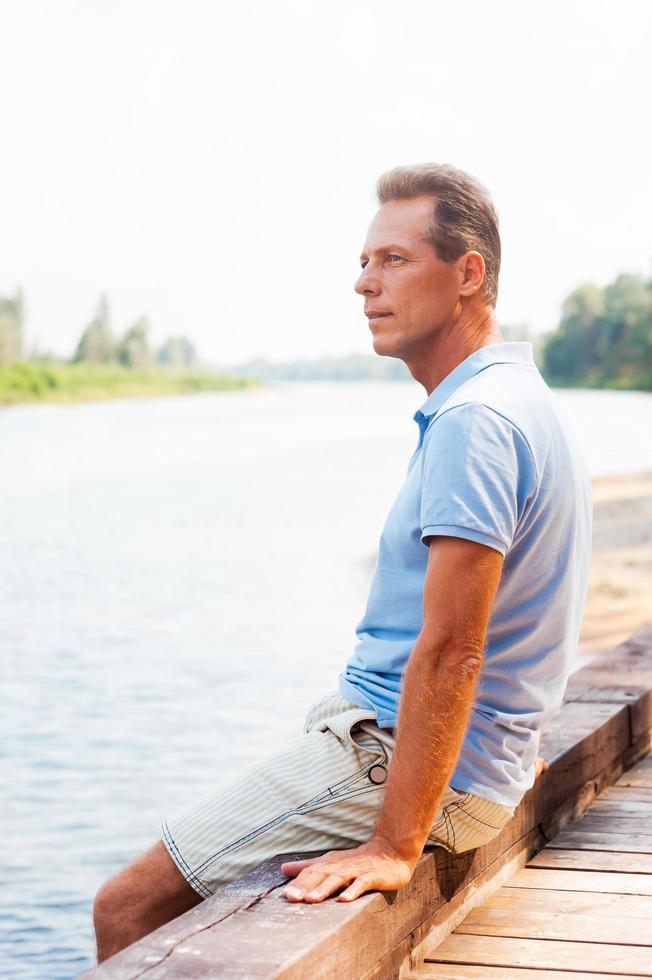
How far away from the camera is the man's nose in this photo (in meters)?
2.57

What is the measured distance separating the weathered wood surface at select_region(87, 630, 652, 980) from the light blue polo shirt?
27cm

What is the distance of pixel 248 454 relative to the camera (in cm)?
4822

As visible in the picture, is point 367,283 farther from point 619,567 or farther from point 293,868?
point 619,567

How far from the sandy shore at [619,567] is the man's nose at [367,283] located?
969 centimetres

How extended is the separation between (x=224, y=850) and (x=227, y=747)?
6627mm

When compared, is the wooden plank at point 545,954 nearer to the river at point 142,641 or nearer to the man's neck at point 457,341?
the man's neck at point 457,341

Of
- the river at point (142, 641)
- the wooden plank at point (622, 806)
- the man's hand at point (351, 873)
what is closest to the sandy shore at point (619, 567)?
the river at point (142, 641)

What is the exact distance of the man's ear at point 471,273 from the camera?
2.53 meters

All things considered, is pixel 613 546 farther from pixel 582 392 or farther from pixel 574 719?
pixel 582 392

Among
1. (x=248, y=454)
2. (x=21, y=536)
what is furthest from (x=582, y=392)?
(x=21, y=536)

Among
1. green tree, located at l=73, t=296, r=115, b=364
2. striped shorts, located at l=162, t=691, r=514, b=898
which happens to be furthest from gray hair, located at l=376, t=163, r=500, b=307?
green tree, located at l=73, t=296, r=115, b=364

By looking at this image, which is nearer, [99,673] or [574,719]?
[574,719]

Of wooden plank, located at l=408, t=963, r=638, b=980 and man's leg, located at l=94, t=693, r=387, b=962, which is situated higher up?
man's leg, located at l=94, t=693, r=387, b=962

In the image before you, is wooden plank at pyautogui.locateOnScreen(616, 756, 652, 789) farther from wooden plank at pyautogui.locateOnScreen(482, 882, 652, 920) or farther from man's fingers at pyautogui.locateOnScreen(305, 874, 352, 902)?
man's fingers at pyautogui.locateOnScreen(305, 874, 352, 902)
